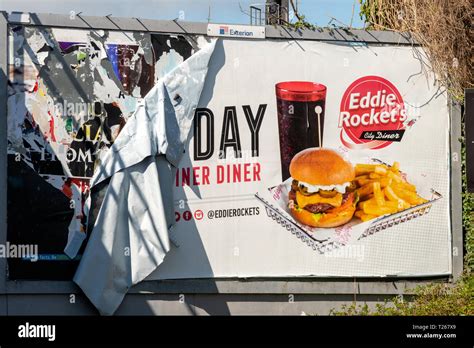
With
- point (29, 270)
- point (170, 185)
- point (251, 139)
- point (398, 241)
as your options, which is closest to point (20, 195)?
point (29, 270)

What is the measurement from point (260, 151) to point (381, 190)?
206 cm

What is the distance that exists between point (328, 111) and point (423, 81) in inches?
65.6

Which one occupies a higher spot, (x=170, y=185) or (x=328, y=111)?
(x=328, y=111)

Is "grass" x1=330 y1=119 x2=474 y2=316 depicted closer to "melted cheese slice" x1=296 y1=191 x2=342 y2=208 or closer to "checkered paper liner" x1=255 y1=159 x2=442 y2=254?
"checkered paper liner" x1=255 y1=159 x2=442 y2=254

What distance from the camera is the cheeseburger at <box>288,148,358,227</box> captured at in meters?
16.9

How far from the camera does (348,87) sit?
17.1 metres

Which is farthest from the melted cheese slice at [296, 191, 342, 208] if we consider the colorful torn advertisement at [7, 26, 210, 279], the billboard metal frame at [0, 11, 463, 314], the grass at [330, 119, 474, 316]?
the colorful torn advertisement at [7, 26, 210, 279]

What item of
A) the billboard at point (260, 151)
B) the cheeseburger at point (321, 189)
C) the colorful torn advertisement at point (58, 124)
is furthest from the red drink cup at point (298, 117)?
the colorful torn advertisement at point (58, 124)

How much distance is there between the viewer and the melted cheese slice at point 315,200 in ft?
55.4

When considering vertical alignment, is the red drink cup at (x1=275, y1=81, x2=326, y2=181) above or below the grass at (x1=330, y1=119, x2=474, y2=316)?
above

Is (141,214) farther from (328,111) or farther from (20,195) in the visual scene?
(328,111)

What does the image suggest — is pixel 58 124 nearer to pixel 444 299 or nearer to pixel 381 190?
pixel 381 190

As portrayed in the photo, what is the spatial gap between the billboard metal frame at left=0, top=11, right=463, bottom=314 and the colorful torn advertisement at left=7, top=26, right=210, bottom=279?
11 centimetres

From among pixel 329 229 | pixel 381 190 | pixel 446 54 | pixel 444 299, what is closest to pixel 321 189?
pixel 329 229
